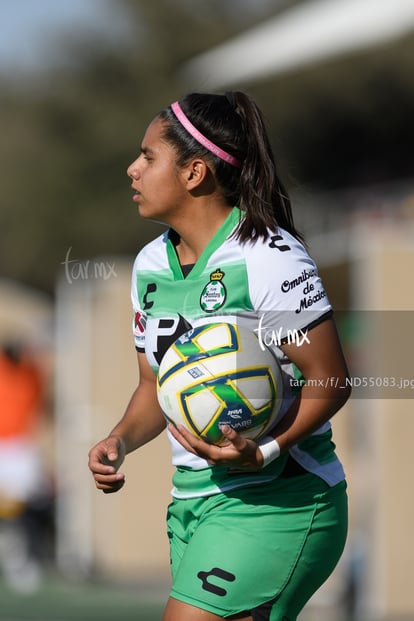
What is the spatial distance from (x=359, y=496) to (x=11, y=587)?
4.01 m

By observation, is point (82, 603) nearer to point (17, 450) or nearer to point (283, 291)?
point (17, 450)

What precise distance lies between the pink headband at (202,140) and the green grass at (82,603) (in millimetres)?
7530

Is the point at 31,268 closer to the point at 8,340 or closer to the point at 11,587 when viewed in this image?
the point at 8,340

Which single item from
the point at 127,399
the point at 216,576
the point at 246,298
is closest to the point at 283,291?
the point at 246,298

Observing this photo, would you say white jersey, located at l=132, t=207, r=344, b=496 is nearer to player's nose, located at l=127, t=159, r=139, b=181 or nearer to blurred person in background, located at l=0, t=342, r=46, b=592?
player's nose, located at l=127, t=159, r=139, b=181

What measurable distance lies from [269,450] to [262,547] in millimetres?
322

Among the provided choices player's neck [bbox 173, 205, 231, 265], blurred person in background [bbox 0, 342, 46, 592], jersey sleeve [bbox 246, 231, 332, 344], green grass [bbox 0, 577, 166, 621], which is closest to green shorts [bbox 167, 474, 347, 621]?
jersey sleeve [bbox 246, 231, 332, 344]

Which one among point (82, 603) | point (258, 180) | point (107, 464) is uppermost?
point (258, 180)

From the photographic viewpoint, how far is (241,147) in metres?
4.05

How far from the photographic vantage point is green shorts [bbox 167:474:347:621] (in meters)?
3.85

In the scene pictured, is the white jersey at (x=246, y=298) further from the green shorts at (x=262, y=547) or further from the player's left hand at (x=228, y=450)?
the player's left hand at (x=228, y=450)

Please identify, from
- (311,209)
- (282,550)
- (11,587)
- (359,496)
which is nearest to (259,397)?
(282,550)

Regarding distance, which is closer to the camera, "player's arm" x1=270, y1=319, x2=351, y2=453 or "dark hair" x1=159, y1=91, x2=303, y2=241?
"player's arm" x1=270, y1=319, x2=351, y2=453

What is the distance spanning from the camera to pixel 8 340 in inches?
604
